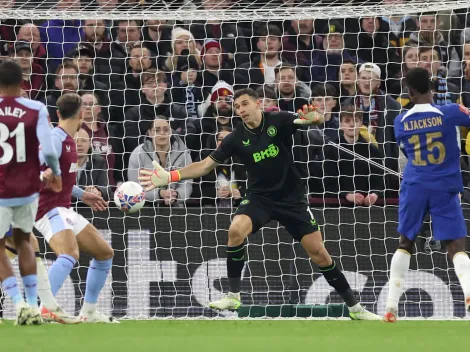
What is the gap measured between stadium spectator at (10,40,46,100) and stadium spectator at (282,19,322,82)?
313cm

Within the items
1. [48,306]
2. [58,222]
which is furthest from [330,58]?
[48,306]

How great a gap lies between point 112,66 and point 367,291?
4359mm

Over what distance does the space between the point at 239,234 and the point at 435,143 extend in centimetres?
227

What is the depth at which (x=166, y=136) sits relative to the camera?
1268 centimetres

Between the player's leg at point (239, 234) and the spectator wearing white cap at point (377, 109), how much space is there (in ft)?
9.05

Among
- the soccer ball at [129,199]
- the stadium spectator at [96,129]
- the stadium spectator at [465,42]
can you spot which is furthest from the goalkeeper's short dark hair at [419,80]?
the stadium spectator at [96,129]

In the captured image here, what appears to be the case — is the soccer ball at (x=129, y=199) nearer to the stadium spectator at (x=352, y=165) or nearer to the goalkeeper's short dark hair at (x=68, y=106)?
the goalkeeper's short dark hair at (x=68, y=106)

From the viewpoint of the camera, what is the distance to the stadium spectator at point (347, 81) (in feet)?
42.8

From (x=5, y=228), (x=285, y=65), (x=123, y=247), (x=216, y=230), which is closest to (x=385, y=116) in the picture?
(x=285, y=65)

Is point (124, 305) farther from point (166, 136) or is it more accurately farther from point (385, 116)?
point (385, 116)

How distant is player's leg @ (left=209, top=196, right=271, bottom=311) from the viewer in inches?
406

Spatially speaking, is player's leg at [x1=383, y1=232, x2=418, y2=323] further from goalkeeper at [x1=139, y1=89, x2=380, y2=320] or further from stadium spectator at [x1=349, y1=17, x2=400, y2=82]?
stadium spectator at [x1=349, y1=17, x2=400, y2=82]

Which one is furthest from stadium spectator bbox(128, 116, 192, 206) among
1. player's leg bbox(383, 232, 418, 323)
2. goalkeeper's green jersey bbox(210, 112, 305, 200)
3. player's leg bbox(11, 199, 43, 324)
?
player's leg bbox(11, 199, 43, 324)

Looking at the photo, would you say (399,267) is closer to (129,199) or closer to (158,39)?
(129,199)
